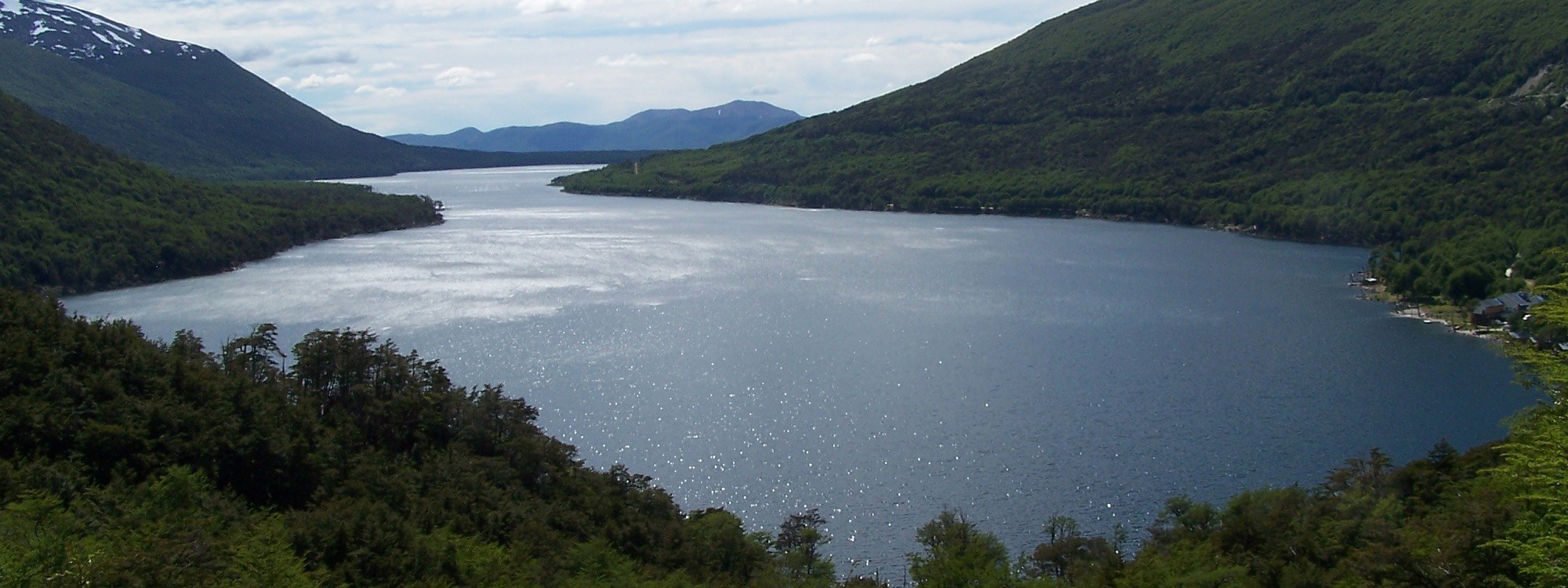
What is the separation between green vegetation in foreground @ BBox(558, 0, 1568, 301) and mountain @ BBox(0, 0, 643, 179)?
89.7ft

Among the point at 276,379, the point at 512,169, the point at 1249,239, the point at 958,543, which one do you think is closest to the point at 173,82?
the point at 512,169

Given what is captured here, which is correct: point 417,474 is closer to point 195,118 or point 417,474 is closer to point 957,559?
point 957,559

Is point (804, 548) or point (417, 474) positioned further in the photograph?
point (804, 548)

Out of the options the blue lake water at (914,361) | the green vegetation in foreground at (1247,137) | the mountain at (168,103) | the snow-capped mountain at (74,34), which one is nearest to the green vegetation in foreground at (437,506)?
the blue lake water at (914,361)

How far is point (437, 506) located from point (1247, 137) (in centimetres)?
5790

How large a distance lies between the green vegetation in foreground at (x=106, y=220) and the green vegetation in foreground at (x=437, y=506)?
20.4 meters

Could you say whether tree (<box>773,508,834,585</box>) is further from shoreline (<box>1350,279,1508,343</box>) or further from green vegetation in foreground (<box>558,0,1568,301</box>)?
green vegetation in foreground (<box>558,0,1568,301</box>)

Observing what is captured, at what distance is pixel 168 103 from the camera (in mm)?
94312

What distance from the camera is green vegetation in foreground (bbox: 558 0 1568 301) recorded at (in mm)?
45500

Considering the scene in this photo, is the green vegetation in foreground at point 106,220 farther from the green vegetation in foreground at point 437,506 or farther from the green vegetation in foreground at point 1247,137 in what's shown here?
the green vegetation in foreground at point 1247,137

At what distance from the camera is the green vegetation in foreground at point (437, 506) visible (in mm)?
9422

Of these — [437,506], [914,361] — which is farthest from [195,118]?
[437,506]

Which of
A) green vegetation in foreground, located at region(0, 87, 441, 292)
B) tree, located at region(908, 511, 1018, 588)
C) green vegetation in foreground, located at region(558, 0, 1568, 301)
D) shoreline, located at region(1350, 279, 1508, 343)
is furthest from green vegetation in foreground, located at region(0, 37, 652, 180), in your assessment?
tree, located at region(908, 511, 1018, 588)

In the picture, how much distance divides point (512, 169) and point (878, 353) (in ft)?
427
